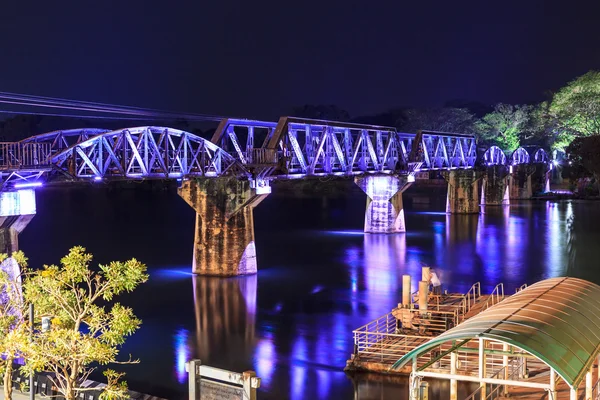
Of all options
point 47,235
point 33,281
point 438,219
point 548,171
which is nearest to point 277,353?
point 33,281

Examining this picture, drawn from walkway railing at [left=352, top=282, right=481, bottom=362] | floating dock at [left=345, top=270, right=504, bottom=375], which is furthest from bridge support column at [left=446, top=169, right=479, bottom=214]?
walkway railing at [left=352, top=282, right=481, bottom=362]

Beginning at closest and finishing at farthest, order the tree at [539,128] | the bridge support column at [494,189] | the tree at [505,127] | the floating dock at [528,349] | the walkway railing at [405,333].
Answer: the floating dock at [528,349] < the walkway railing at [405,333] < the bridge support column at [494,189] < the tree at [539,128] < the tree at [505,127]

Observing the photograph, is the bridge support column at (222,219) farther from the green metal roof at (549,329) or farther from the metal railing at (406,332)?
the green metal roof at (549,329)

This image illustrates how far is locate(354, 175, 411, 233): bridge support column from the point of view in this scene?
77.4m

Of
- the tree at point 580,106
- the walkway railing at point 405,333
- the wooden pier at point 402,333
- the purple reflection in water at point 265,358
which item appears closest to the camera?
the wooden pier at point 402,333

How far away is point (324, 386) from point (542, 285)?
1001cm

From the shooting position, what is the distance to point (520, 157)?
467 ft

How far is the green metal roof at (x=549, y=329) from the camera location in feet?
51.4

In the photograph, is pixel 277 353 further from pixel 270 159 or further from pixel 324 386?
pixel 270 159

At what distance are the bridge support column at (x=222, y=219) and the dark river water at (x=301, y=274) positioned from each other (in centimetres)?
143

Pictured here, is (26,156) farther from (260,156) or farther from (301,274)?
(301,274)

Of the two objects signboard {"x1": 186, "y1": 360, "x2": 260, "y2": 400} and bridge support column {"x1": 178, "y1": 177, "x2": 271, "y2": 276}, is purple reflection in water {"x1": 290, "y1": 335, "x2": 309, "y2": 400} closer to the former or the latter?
signboard {"x1": 186, "y1": 360, "x2": 260, "y2": 400}

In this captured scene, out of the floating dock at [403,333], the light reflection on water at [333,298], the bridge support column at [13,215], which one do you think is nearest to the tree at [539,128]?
the light reflection on water at [333,298]

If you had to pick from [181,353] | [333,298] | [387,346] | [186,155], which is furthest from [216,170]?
[387,346]
